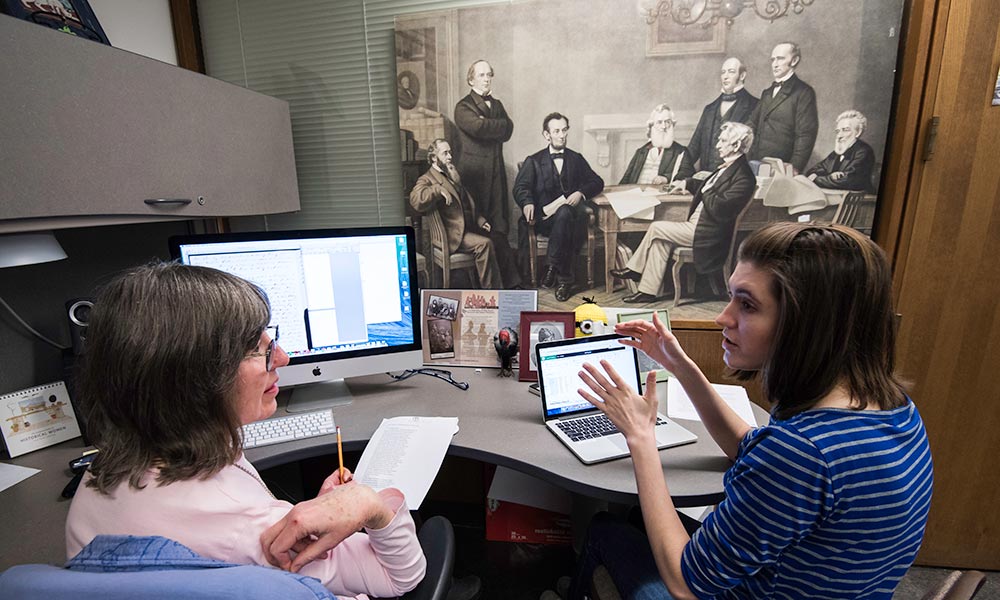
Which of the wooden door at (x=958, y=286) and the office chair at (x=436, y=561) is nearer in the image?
the office chair at (x=436, y=561)

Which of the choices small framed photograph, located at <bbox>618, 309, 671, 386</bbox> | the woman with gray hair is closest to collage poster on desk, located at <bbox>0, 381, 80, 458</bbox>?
the woman with gray hair

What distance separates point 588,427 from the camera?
4.08 feet

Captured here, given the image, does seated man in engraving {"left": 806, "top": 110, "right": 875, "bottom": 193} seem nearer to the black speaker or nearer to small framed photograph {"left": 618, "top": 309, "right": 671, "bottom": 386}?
small framed photograph {"left": 618, "top": 309, "right": 671, "bottom": 386}

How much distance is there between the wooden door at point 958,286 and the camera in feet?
4.38

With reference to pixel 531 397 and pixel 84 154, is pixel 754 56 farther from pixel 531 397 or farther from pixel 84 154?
pixel 84 154

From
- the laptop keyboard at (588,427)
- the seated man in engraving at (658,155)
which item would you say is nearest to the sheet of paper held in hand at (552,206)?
the seated man in engraving at (658,155)

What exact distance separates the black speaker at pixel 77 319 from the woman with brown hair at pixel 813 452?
1505 millimetres

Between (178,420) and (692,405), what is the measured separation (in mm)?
1243

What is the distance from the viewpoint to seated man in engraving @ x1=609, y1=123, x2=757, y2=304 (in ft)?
5.05

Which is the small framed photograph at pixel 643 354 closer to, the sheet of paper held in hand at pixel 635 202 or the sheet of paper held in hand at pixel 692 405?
the sheet of paper held in hand at pixel 692 405

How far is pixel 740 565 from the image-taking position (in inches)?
29.2

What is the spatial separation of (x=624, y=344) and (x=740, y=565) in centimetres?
64

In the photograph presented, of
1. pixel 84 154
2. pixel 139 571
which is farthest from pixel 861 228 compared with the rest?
pixel 84 154

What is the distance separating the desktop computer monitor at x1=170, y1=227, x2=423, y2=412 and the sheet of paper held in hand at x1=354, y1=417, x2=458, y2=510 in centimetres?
27
